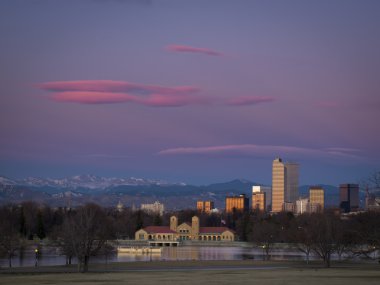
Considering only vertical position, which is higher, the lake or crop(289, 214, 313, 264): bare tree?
crop(289, 214, 313, 264): bare tree

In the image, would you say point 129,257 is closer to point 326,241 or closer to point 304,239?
point 304,239

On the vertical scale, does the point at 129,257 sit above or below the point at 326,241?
below

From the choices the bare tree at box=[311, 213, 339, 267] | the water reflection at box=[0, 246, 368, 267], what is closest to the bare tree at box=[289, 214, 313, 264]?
the bare tree at box=[311, 213, 339, 267]

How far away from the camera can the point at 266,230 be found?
482ft

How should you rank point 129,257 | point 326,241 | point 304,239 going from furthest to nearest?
point 129,257
point 304,239
point 326,241

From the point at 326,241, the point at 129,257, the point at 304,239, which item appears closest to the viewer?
the point at 326,241

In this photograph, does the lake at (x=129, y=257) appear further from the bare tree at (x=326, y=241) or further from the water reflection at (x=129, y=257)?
the bare tree at (x=326, y=241)

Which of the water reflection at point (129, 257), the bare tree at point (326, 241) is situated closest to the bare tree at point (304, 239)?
the bare tree at point (326, 241)

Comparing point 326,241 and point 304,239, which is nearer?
point 326,241

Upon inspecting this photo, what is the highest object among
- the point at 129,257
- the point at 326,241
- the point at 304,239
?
the point at 326,241

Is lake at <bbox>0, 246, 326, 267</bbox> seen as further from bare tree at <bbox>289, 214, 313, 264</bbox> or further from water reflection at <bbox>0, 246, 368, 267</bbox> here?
bare tree at <bbox>289, 214, 313, 264</bbox>

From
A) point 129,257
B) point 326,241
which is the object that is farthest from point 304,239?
point 129,257

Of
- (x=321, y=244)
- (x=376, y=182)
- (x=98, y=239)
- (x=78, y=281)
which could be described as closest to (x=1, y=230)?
(x=98, y=239)

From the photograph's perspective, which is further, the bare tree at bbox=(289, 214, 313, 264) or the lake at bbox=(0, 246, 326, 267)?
the bare tree at bbox=(289, 214, 313, 264)
